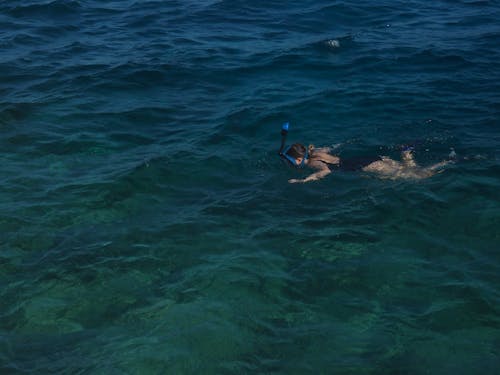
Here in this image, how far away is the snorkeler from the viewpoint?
10.6 m

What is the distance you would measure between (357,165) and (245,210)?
8.62 feet

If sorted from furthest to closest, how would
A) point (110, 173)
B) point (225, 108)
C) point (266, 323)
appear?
point (225, 108)
point (110, 173)
point (266, 323)

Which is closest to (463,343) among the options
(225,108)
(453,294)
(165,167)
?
(453,294)

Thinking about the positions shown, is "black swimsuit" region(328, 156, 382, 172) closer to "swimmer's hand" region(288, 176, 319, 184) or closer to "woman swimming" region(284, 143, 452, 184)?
"woman swimming" region(284, 143, 452, 184)

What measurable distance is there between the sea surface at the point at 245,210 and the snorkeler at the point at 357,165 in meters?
0.21

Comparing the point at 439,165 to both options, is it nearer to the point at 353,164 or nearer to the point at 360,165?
the point at 360,165

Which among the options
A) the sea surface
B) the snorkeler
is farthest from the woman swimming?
the sea surface

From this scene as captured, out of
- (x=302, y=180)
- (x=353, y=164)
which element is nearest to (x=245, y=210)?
(x=302, y=180)

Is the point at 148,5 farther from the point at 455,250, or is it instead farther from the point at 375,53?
the point at 455,250

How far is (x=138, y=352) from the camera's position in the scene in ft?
22.7

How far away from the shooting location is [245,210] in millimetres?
9938

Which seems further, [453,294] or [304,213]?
[304,213]

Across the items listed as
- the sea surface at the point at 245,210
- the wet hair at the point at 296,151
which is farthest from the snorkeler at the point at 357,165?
the sea surface at the point at 245,210

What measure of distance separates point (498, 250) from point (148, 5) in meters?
20.0
